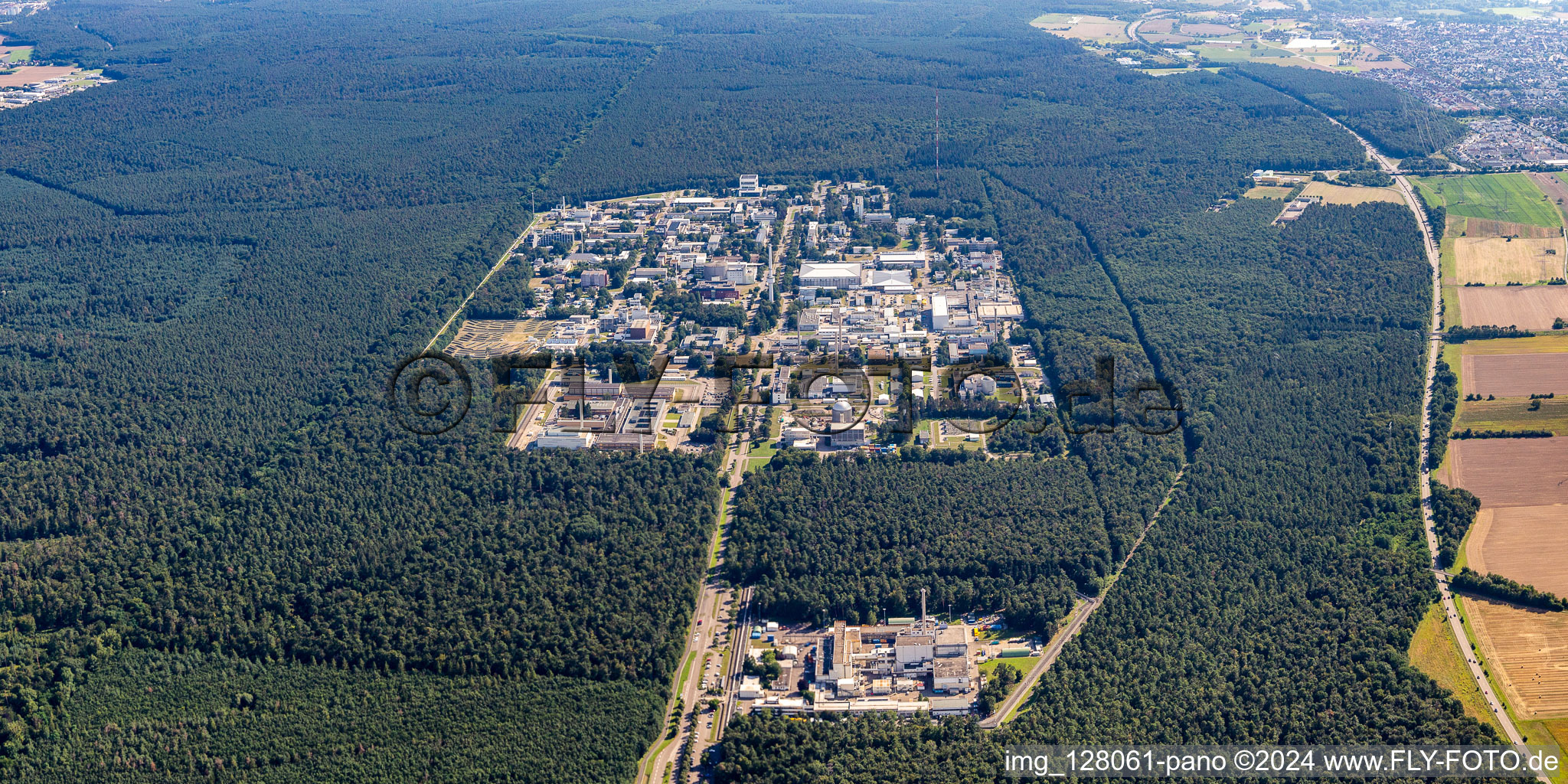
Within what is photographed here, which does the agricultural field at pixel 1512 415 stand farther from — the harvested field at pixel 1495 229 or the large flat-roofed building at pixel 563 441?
the large flat-roofed building at pixel 563 441

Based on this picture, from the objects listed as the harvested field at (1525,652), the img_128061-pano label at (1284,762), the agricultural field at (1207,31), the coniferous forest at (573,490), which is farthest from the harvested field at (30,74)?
the harvested field at (1525,652)

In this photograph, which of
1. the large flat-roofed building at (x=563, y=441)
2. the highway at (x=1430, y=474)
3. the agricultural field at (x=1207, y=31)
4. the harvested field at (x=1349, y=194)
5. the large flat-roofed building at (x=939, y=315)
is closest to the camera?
the highway at (x=1430, y=474)

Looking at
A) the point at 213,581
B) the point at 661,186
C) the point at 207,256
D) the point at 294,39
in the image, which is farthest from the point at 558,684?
the point at 294,39

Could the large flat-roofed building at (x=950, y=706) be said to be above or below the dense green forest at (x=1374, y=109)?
below

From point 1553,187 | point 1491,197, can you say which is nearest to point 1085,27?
point 1553,187

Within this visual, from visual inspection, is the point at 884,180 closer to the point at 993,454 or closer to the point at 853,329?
the point at 853,329

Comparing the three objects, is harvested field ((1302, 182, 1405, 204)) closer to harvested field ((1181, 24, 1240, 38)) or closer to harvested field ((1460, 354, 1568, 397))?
harvested field ((1460, 354, 1568, 397))
